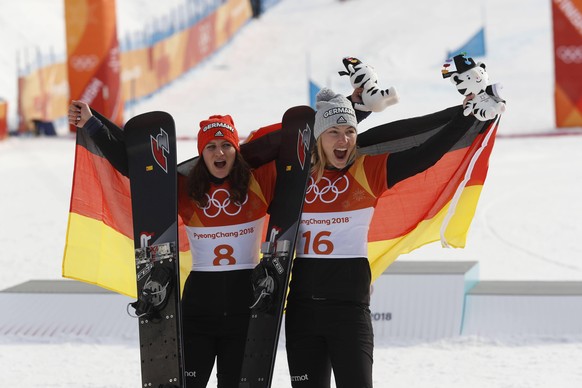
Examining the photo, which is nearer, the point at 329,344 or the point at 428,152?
the point at 329,344

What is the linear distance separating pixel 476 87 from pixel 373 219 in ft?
2.52

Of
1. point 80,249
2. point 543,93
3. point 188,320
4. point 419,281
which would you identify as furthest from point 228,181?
point 543,93

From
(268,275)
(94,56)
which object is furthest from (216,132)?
(94,56)

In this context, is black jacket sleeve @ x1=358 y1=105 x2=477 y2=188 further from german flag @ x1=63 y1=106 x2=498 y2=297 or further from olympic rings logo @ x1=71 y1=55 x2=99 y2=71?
olympic rings logo @ x1=71 y1=55 x2=99 y2=71

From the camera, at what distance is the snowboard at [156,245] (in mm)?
3727

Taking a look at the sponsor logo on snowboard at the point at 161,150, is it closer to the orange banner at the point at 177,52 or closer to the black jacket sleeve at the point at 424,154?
the black jacket sleeve at the point at 424,154

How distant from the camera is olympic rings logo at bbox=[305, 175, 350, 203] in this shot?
3.71 meters

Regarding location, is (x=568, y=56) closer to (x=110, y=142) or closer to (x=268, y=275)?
(x=110, y=142)

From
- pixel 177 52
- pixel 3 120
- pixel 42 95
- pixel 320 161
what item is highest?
pixel 177 52

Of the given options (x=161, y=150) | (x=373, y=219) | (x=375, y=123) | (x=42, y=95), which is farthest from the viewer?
(x=42, y=95)

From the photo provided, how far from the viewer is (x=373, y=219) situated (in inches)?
169

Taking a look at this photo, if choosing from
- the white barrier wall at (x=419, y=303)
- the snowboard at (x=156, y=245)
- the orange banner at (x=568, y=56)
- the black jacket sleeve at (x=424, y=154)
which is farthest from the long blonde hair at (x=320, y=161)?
the orange banner at (x=568, y=56)

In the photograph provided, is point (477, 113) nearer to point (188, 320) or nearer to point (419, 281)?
point (188, 320)

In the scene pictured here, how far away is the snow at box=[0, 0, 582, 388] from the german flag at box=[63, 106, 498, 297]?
4.68 ft
